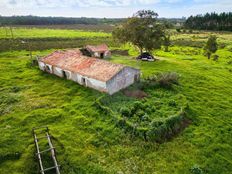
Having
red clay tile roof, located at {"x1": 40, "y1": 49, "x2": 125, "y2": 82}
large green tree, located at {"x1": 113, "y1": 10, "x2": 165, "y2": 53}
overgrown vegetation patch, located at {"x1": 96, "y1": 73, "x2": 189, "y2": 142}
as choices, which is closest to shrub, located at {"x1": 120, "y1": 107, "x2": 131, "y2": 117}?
overgrown vegetation patch, located at {"x1": 96, "y1": 73, "x2": 189, "y2": 142}

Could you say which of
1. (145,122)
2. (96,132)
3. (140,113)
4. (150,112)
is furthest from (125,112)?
(96,132)

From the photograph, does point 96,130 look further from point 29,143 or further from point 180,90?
point 180,90

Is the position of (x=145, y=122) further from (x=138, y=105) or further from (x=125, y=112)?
(x=138, y=105)

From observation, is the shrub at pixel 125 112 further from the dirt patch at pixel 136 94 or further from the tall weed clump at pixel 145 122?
the dirt patch at pixel 136 94

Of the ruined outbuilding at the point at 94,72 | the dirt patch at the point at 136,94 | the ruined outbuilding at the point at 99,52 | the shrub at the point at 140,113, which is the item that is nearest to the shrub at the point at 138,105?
the shrub at the point at 140,113

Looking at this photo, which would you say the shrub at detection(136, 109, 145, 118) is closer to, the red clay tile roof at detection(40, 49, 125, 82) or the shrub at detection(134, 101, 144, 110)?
the shrub at detection(134, 101, 144, 110)

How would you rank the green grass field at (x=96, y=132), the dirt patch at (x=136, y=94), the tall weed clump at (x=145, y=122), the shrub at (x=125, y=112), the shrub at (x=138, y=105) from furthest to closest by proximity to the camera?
the dirt patch at (x=136, y=94)
the shrub at (x=138, y=105)
the shrub at (x=125, y=112)
the tall weed clump at (x=145, y=122)
the green grass field at (x=96, y=132)
